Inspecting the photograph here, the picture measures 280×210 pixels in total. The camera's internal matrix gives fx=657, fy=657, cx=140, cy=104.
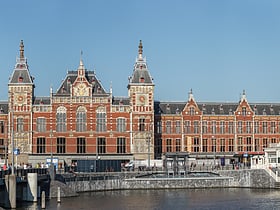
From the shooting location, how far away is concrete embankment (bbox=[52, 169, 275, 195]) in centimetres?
8225

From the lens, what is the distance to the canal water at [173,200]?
60.5 m

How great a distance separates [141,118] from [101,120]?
6.25 metres

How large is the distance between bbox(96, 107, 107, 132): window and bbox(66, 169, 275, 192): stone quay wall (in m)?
20.5

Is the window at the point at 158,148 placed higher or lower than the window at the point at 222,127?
lower

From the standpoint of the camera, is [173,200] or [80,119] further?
[80,119]

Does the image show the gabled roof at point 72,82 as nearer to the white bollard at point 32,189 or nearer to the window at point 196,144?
the window at point 196,144

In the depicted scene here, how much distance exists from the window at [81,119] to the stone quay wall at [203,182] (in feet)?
69.7

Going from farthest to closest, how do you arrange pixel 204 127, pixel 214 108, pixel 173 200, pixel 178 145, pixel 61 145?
pixel 214 108 → pixel 204 127 → pixel 178 145 → pixel 61 145 → pixel 173 200

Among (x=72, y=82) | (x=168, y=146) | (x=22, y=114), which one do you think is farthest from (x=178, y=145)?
(x=22, y=114)

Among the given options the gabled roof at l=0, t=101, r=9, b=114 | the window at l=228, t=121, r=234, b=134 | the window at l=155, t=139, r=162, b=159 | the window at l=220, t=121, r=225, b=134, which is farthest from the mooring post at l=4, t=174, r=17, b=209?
the window at l=228, t=121, r=234, b=134

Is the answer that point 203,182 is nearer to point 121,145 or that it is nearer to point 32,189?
point 121,145

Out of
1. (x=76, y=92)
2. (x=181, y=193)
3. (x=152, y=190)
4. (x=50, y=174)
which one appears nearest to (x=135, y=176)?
(x=152, y=190)

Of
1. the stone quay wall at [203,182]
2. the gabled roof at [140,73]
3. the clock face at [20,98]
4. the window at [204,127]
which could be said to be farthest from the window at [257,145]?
the clock face at [20,98]

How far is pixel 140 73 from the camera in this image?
4136 inches
